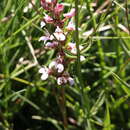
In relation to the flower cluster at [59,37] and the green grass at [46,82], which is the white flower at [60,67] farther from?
the green grass at [46,82]

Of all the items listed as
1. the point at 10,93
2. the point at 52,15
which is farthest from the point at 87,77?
the point at 52,15

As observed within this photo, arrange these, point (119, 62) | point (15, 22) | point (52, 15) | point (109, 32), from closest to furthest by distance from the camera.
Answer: point (52, 15), point (15, 22), point (119, 62), point (109, 32)

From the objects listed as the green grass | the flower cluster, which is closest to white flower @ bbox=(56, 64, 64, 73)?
the flower cluster

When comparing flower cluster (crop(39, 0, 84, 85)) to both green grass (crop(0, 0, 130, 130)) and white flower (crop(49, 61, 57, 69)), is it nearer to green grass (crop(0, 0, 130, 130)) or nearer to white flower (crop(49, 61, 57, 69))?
white flower (crop(49, 61, 57, 69))

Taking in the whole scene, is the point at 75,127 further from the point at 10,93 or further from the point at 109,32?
the point at 109,32

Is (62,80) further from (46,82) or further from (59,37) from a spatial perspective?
(46,82)

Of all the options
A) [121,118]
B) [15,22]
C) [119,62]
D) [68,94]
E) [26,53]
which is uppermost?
[15,22]

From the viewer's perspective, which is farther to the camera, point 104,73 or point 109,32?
point 109,32

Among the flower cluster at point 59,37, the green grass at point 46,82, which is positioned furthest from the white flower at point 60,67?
the green grass at point 46,82
